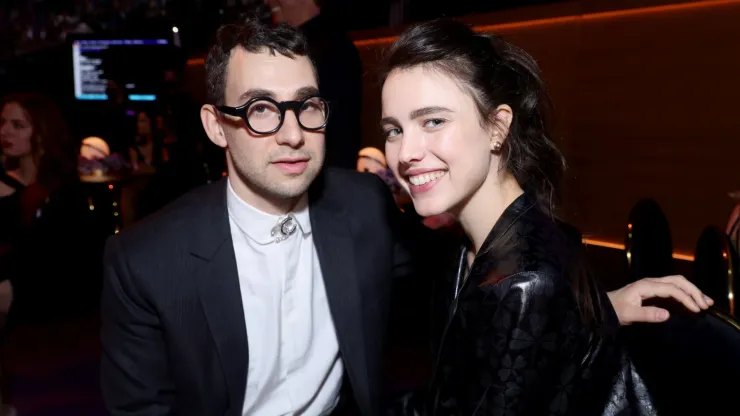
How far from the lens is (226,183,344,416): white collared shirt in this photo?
165cm

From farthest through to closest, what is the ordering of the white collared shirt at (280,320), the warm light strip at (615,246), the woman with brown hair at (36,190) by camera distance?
the warm light strip at (615,246)
the woman with brown hair at (36,190)
the white collared shirt at (280,320)

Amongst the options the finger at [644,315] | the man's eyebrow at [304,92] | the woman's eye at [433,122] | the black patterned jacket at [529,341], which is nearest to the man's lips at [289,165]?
the man's eyebrow at [304,92]

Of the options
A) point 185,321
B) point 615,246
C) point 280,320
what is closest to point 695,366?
point 280,320

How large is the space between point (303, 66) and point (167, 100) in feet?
11.0

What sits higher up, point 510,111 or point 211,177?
point 510,111

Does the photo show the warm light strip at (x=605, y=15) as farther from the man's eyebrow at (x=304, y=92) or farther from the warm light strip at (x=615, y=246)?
the man's eyebrow at (x=304, y=92)

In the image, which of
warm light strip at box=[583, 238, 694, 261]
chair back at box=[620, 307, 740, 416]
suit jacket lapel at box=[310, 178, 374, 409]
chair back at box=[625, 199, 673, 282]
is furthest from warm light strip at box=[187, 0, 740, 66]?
chair back at box=[620, 307, 740, 416]

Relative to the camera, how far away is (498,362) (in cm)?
117

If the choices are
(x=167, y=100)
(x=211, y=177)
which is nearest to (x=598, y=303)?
(x=211, y=177)

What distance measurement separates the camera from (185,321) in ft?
5.06

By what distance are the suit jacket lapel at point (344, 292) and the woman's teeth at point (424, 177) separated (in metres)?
0.41

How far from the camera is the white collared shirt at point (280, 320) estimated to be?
1646 mm

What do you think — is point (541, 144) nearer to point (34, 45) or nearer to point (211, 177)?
point (211, 177)

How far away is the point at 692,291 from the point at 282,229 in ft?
3.01
